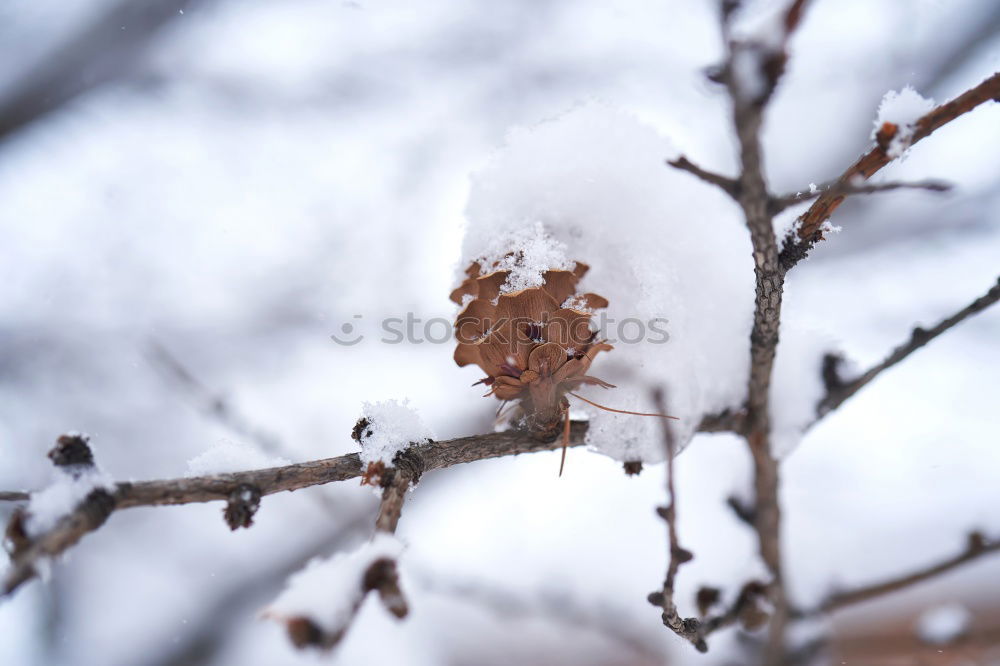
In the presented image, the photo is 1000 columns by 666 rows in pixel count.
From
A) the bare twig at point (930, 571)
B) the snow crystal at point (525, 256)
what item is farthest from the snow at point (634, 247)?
the bare twig at point (930, 571)

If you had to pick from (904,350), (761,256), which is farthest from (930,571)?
(761,256)

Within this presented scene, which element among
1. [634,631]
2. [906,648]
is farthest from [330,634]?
[634,631]

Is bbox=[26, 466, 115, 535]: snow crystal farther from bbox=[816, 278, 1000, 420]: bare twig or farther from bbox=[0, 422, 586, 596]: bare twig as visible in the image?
bbox=[816, 278, 1000, 420]: bare twig

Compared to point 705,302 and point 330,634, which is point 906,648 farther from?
point 330,634

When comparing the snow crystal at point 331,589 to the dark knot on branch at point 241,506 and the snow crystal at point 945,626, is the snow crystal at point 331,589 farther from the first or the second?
the snow crystal at point 945,626

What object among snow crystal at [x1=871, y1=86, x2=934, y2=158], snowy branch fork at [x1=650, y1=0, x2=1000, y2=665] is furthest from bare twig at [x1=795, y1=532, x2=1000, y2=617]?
snow crystal at [x1=871, y1=86, x2=934, y2=158]
